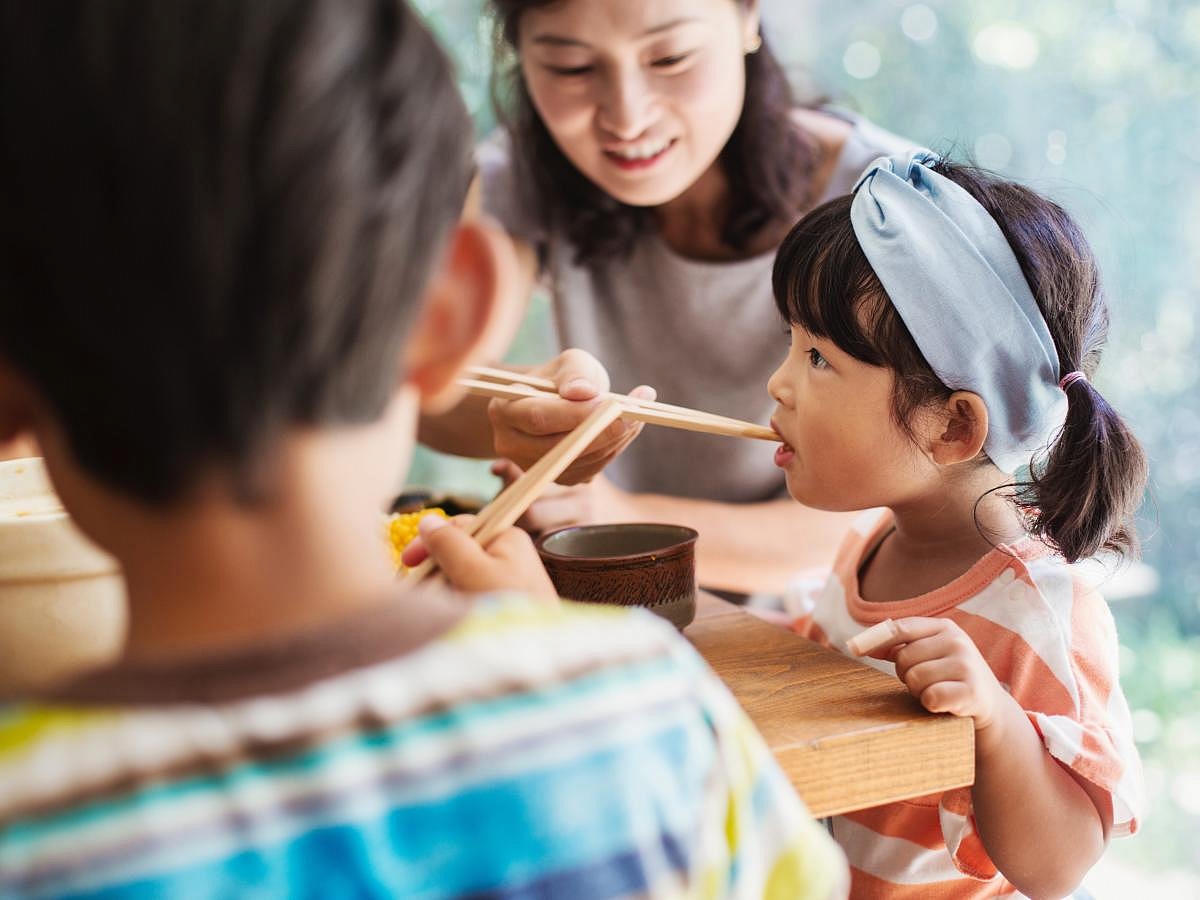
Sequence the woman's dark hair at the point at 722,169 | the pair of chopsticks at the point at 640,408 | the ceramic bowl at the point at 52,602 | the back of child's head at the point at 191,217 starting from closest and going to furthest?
the back of child's head at the point at 191,217 → the ceramic bowl at the point at 52,602 → the pair of chopsticks at the point at 640,408 → the woman's dark hair at the point at 722,169

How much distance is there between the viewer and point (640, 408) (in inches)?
43.2

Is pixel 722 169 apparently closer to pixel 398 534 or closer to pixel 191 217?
pixel 398 534

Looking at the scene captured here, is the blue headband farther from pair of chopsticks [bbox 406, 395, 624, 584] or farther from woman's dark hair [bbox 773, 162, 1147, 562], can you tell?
pair of chopsticks [bbox 406, 395, 624, 584]

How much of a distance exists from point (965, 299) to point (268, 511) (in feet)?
2.58

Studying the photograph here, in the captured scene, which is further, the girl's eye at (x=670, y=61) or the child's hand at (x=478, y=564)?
the girl's eye at (x=670, y=61)

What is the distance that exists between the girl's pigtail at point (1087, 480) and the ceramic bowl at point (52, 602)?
2.71ft

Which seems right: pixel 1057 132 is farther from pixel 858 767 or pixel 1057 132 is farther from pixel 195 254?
pixel 195 254

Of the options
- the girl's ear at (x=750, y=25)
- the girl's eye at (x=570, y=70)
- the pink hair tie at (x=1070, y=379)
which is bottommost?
the pink hair tie at (x=1070, y=379)

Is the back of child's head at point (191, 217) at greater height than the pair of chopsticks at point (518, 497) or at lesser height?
greater

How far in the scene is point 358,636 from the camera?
0.51 m

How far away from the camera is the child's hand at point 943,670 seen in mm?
856

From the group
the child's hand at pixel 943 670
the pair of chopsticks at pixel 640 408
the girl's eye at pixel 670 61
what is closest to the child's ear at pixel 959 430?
the pair of chopsticks at pixel 640 408

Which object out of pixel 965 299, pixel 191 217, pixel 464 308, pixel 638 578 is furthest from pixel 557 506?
pixel 191 217

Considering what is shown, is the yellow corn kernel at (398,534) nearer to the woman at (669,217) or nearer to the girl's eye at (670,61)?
the woman at (669,217)
